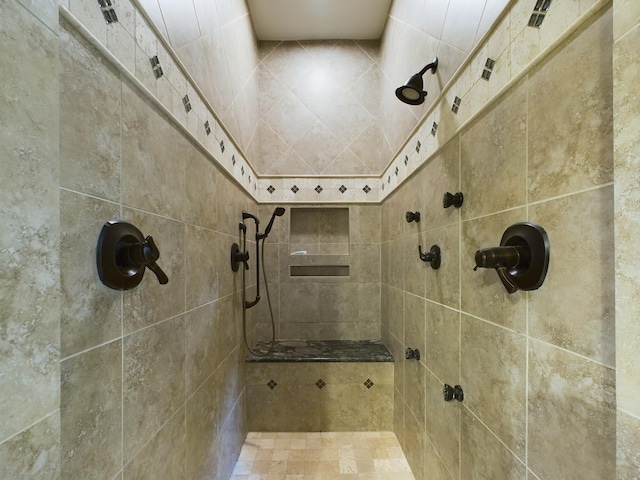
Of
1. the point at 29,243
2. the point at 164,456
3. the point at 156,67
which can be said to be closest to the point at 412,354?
the point at 164,456

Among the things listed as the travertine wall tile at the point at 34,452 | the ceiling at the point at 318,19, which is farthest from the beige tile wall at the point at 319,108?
the travertine wall tile at the point at 34,452

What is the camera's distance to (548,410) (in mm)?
673

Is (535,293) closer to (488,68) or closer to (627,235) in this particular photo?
(627,235)

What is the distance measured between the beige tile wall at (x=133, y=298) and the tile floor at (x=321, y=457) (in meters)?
0.42

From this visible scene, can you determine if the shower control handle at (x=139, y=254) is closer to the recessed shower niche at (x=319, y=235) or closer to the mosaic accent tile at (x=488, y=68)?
the mosaic accent tile at (x=488, y=68)

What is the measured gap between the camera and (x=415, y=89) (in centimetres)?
134

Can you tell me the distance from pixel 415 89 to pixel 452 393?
1.35 meters

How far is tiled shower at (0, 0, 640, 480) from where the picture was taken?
41 cm

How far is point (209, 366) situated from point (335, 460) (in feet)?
3.52

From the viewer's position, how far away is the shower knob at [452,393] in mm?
1058

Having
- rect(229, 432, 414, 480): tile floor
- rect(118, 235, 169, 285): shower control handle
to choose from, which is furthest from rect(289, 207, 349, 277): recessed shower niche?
rect(118, 235, 169, 285): shower control handle

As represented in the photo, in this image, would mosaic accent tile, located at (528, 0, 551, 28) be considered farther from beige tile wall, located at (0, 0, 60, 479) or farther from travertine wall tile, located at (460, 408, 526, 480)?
travertine wall tile, located at (460, 408, 526, 480)

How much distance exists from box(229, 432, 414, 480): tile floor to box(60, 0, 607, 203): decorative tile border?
5.75 ft

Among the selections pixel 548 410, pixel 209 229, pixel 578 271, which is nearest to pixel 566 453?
pixel 548 410
